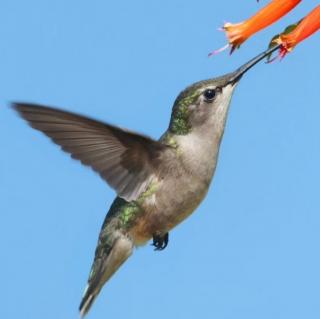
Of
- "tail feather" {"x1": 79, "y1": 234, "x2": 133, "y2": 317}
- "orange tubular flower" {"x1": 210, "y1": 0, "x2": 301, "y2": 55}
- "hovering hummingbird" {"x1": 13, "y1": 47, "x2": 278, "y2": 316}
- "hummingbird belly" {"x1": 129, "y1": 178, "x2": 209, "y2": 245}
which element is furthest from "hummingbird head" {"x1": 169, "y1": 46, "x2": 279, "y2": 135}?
"tail feather" {"x1": 79, "y1": 234, "x2": 133, "y2": 317}

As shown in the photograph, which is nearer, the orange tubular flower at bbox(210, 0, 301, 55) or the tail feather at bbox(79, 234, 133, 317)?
the orange tubular flower at bbox(210, 0, 301, 55)

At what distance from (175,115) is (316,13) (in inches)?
103

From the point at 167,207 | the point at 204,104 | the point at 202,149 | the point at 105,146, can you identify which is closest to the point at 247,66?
the point at 204,104

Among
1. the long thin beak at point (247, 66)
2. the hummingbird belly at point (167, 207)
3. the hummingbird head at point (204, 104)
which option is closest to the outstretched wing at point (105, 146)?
the hummingbird belly at point (167, 207)

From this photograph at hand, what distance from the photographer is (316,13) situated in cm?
403

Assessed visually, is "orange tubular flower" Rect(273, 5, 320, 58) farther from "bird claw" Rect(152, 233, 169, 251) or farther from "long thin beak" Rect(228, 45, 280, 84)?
"bird claw" Rect(152, 233, 169, 251)

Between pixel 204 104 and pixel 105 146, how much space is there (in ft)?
3.29

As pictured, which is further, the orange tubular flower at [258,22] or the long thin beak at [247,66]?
the long thin beak at [247,66]

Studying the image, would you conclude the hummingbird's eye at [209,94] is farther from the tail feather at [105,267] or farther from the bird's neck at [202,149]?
the tail feather at [105,267]

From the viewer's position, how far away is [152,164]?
6.46 meters

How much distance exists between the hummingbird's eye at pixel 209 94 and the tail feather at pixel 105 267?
1.74 metres

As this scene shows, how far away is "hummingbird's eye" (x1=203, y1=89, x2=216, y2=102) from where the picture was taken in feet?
19.3

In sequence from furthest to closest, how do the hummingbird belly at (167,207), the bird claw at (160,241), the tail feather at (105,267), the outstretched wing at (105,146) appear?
the tail feather at (105,267) → the bird claw at (160,241) → the hummingbird belly at (167,207) → the outstretched wing at (105,146)

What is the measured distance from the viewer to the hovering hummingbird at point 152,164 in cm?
563
